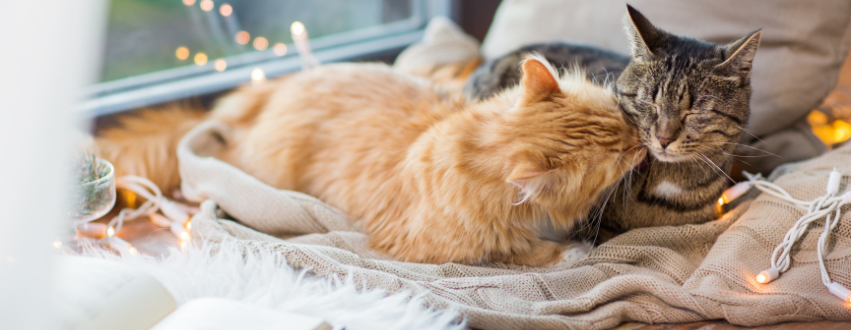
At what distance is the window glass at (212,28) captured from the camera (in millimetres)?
2041

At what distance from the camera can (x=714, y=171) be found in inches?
48.4

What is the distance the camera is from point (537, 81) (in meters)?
1.09

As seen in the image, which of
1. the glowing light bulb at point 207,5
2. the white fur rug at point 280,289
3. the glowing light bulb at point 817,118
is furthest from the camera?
the glowing light bulb at point 207,5

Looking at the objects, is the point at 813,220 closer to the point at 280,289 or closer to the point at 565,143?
the point at 565,143

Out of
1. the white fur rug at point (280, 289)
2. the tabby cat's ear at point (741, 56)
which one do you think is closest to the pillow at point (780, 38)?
the tabby cat's ear at point (741, 56)

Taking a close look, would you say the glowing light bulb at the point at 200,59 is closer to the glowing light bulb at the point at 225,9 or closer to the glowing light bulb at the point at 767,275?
the glowing light bulb at the point at 225,9

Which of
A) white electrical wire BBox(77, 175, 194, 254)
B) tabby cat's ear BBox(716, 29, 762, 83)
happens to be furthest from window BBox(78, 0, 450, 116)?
tabby cat's ear BBox(716, 29, 762, 83)

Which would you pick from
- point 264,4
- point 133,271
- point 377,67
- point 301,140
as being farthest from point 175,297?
point 264,4

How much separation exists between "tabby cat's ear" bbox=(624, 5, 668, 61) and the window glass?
1703mm

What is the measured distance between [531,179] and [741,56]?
0.50 metres

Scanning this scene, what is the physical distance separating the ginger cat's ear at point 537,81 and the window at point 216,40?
1.50 metres

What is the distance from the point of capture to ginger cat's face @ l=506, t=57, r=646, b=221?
105 centimetres

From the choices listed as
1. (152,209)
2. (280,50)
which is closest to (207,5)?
(280,50)

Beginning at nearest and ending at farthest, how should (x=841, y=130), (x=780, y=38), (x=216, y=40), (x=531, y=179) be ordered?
1. (x=531, y=179)
2. (x=780, y=38)
3. (x=841, y=130)
4. (x=216, y=40)
